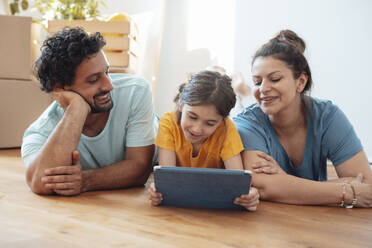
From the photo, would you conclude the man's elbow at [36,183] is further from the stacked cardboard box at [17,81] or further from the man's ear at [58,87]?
the stacked cardboard box at [17,81]

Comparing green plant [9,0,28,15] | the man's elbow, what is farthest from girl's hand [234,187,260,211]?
green plant [9,0,28,15]

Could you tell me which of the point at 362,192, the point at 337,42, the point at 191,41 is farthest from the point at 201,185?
the point at 191,41

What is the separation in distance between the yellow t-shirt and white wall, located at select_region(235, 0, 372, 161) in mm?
1610

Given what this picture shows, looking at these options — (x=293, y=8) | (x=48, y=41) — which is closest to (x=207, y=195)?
(x=48, y=41)

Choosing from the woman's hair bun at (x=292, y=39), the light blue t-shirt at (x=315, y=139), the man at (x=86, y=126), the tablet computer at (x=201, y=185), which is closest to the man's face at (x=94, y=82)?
the man at (x=86, y=126)

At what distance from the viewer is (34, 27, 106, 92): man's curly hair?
1495 millimetres

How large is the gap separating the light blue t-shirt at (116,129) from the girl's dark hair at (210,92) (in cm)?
24

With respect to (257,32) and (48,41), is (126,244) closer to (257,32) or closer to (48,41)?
(48,41)

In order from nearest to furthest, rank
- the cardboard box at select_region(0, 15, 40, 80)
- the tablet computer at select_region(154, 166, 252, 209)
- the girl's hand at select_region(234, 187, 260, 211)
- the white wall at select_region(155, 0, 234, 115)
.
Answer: the tablet computer at select_region(154, 166, 252, 209) → the girl's hand at select_region(234, 187, 260, 211) → the cardboard box at select_region(0, 15, 40, 80) → the white wall at select_region(155, 0, 234, 115)

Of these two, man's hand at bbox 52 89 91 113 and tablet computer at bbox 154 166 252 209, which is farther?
man's hand at bbox 52 89 91 113

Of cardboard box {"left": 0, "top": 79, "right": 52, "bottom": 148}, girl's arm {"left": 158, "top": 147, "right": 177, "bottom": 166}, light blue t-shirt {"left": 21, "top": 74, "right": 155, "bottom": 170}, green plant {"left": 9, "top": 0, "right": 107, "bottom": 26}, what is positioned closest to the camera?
girl's arm {"left": 158, "top": 147, "right": 177, "bottom": 166}

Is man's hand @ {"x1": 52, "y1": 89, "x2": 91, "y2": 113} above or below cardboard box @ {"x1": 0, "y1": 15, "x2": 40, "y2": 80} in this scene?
below

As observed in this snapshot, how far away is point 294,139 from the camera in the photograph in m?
1.65

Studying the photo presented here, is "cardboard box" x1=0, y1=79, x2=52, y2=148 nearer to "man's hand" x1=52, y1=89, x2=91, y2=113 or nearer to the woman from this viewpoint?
"man's hand" x1=52, y1=89, x2=91, y2=113
